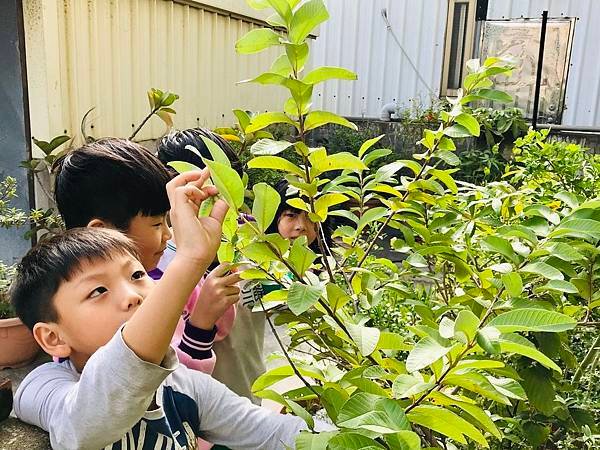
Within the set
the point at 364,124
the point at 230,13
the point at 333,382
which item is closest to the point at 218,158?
the point at 333,382

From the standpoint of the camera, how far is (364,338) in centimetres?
72

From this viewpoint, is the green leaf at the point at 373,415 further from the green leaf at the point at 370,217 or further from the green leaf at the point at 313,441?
the green leaf at the point at 370,217

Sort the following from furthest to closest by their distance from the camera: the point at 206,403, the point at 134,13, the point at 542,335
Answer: the point at 134,13
the point at 206,403
the point at 542,335

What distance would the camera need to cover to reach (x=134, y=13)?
4.01 meters

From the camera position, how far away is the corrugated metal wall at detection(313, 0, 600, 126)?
624 cm

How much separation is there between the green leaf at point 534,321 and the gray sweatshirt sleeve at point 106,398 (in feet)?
1.58

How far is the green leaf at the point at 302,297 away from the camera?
28.8 inches

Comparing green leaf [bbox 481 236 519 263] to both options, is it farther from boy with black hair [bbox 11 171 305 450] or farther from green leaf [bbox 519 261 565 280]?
boy with black hair [bbox 11 171 305 450]

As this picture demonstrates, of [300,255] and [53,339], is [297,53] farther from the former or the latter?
[53,339]

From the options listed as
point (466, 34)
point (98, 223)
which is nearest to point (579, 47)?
point (466, 34)

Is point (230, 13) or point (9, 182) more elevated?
point (230, 13)

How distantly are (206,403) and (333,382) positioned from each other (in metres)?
0.52

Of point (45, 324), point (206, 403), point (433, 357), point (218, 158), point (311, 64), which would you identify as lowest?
point (206, 403)

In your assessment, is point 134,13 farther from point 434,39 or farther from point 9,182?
point 434,39
